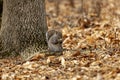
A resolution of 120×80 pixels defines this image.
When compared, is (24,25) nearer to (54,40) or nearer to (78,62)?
(54,40)

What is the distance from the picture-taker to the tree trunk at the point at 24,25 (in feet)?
31.2

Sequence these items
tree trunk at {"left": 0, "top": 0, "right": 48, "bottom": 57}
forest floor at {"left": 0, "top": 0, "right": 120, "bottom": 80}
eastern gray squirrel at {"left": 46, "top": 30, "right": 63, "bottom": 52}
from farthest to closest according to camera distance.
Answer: tree trunk at {"left": 0, "top": 0, "right": 48, "bottom": 57} → eastern gray squirrel at {"left": 46, "top": 30, "right": 63, "bottom": 52} → forest floor at {"left": 0, "top": 0, "right": 120, "bottom": 80}

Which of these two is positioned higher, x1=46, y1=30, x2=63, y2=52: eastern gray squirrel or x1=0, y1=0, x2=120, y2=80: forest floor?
x1=46, y1=30, x2=63, y2=52: eastern gray squirrel

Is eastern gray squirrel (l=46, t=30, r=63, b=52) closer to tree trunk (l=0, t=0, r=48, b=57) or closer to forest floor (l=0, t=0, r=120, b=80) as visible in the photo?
forest floor (l=0, t=0, r=120, b=80)

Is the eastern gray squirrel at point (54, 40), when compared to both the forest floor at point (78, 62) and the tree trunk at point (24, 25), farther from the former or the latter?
the tree trunk at point (24, 25)

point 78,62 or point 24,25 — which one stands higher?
point 24,25

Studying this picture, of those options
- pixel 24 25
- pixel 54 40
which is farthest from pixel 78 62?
pixel 24 25

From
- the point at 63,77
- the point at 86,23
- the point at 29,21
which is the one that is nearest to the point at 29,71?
the point at 63,77

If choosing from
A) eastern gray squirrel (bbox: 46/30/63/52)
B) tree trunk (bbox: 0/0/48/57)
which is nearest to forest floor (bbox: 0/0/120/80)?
eastern gray squirrel (bbox: 46/30/63/52)

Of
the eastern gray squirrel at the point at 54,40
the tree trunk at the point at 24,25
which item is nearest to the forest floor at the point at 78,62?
the eastern gray squirrel at the point at 54,40

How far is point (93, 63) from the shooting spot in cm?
835

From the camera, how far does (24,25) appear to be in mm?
9578

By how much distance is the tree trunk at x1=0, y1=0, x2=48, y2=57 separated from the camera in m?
9.50

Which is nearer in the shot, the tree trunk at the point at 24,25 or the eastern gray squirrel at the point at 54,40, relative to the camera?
the eastern gray squirrel at the point at 54,40
